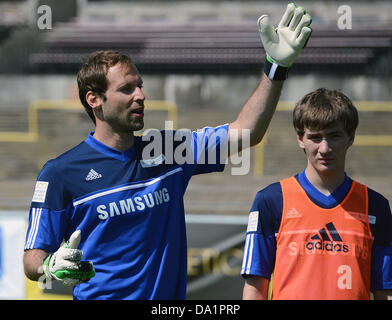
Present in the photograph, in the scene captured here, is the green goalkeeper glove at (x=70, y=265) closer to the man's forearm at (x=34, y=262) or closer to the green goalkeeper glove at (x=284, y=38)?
the man's forearm at (x=34, y=262)

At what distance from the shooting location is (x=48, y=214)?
10.00ft

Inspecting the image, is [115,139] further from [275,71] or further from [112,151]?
[275,71]

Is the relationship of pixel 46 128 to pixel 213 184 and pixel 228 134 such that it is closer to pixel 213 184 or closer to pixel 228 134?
pixel 213 184

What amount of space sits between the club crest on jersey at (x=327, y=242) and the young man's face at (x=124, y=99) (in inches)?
40.3

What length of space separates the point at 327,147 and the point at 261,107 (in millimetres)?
425

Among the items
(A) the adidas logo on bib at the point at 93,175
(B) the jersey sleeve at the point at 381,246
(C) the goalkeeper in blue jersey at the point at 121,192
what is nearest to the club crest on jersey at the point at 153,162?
(C) the goalkeeper in blue jersey at the point at 121,192

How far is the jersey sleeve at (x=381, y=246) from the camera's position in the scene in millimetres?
2920

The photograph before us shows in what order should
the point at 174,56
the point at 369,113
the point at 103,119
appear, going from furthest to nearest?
1. the point at 174,56
2. the point at 369,113
3. the point at 103,119

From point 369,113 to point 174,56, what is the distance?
9.21 meters

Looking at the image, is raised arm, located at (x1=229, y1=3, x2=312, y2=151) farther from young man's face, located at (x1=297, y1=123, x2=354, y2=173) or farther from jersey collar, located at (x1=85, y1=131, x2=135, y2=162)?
jersey collar, located at (x1=85, y1=131, x2=135, y2=162)

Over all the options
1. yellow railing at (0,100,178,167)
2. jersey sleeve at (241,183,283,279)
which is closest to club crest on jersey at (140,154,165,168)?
jersey sleeve at (241,183,283,279)

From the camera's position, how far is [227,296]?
711 cm

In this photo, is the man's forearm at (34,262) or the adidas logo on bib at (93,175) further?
the adidas logo on bib at (93,175)
